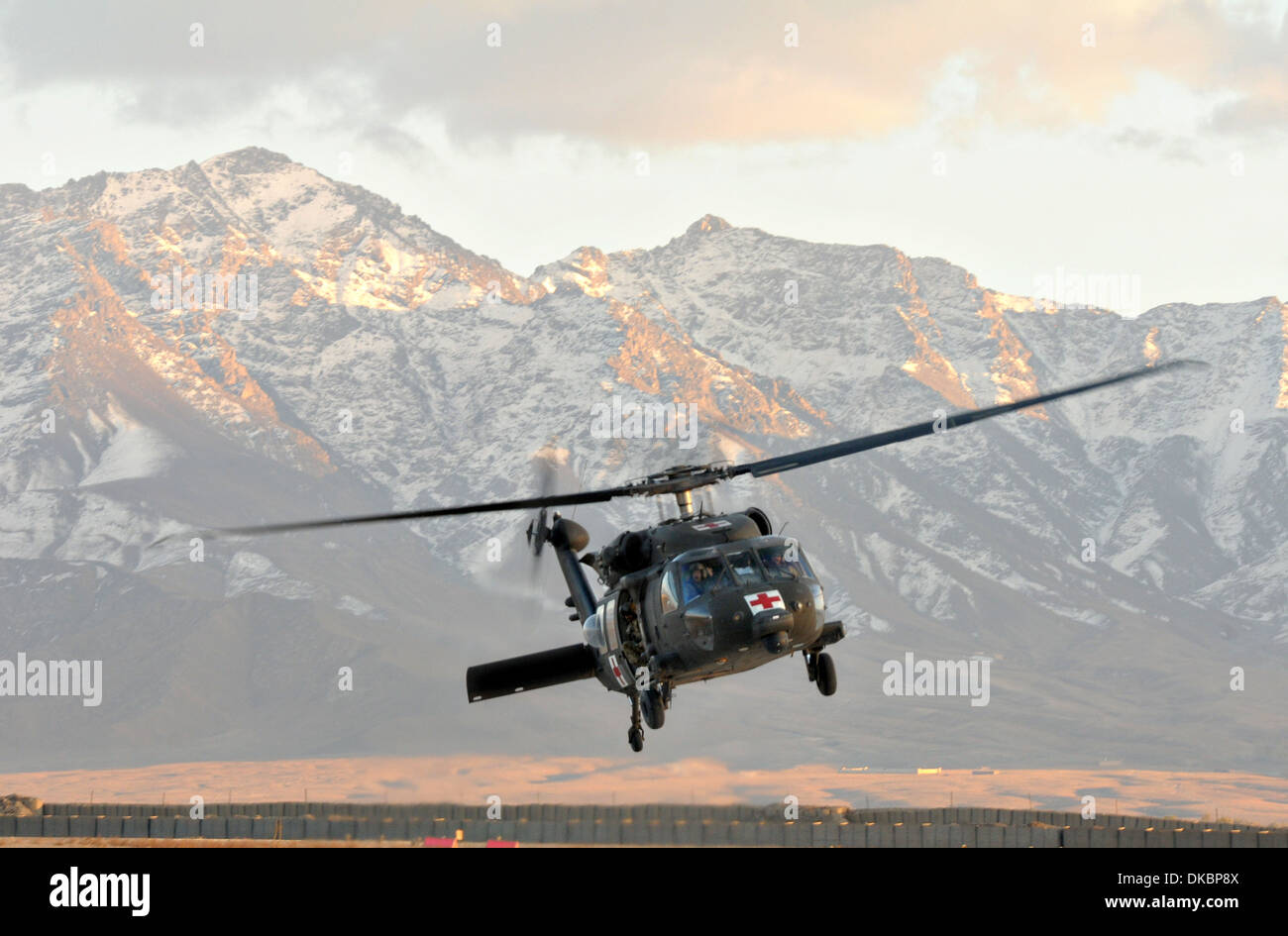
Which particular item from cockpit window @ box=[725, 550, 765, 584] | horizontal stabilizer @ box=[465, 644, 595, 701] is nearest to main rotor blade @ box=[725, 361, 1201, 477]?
cockpit window @ box=[725, 550, 765, 584]

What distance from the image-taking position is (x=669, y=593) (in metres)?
48.3

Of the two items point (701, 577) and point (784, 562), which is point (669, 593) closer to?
point (701, 577)

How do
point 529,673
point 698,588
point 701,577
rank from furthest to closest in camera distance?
point 529,673, point 701,577, point 698,588

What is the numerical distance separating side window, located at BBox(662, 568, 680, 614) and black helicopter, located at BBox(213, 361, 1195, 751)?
0.12 ft

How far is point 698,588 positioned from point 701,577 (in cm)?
34

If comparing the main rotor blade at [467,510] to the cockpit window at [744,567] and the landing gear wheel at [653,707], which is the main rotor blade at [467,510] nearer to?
the cockpit window at [744,567]

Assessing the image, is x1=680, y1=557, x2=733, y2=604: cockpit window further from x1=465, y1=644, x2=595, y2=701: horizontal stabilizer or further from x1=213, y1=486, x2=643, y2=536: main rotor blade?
x1=465, y1=644, x2=595, y2=701: horizontal stabilizer

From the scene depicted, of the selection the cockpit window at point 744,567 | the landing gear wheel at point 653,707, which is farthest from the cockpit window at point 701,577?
the landing gear wheel at point 653,707

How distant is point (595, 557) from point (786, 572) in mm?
7287

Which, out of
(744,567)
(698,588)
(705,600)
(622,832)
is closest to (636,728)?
(698,588)
